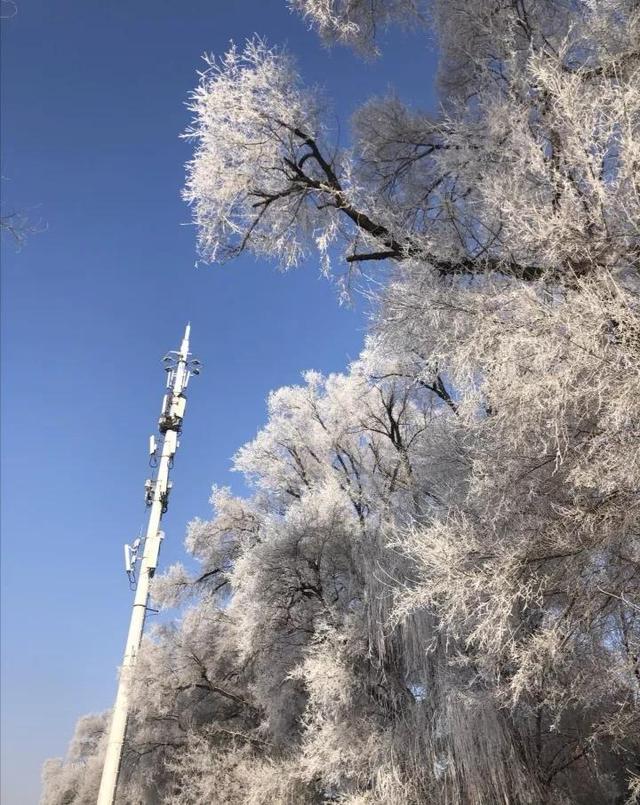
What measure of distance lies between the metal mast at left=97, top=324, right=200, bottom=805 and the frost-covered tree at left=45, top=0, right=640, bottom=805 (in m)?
1.96

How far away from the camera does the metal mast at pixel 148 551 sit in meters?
8.74

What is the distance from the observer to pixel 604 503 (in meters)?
4.86

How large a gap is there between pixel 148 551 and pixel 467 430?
23.8 feet

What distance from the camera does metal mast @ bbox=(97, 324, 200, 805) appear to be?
28.7 ft

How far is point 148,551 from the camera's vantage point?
37.4 feet

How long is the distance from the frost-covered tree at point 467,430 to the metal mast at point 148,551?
1959 mm

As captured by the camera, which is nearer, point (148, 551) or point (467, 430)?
point (467, 430)

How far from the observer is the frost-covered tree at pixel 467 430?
15.4 feet

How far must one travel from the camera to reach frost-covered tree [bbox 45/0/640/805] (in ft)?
15.4

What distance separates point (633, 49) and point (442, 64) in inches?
120

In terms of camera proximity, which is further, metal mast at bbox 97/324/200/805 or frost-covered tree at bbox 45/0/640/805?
metal mast at bbox 97/324/200/805

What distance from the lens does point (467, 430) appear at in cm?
663

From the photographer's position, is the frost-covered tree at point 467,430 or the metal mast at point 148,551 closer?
the frost-covered tree at point 467,430

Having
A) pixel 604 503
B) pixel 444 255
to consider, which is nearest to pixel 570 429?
pixel 604 503
